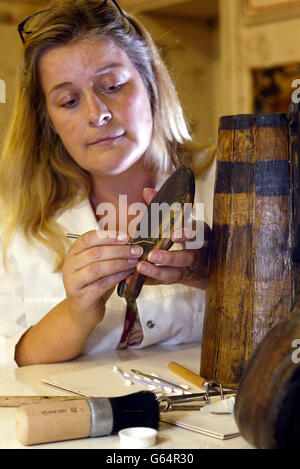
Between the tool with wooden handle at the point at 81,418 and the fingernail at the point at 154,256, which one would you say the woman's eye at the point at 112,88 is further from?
the tool with wooden handle at the point at 81,418

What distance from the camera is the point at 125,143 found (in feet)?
3.82

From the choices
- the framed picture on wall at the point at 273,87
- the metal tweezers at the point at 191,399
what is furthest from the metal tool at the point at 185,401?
the framed picture on wall at the point at 273,87

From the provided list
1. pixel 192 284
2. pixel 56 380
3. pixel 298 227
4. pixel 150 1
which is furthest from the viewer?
pixel 150 1

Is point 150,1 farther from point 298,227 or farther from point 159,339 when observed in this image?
point 298,227

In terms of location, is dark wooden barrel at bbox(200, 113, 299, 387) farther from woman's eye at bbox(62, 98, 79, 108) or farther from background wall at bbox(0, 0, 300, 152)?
background wall at bbox(0, 0, 300, 152)

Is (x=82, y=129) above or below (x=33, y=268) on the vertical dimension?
above

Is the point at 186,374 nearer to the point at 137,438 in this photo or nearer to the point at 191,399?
the point at 191,399

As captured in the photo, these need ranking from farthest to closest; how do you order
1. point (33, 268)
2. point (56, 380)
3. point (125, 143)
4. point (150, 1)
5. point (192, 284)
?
point (150, 1) → point (33, 268) → point (125, 143) → point (192, 284) → point (56, 380)

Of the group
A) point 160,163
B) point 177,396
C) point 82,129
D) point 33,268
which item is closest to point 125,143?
point 82,129

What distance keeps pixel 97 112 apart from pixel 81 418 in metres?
0.65

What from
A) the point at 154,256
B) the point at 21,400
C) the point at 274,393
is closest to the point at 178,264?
the point at 154,256

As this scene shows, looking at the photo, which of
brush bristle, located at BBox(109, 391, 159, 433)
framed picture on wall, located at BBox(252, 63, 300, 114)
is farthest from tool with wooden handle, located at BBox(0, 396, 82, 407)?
framed picture on wall, located at BBox(252, 63, 300, 114)

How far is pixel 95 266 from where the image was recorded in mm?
914

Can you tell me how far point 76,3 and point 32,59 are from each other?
0.14 m
